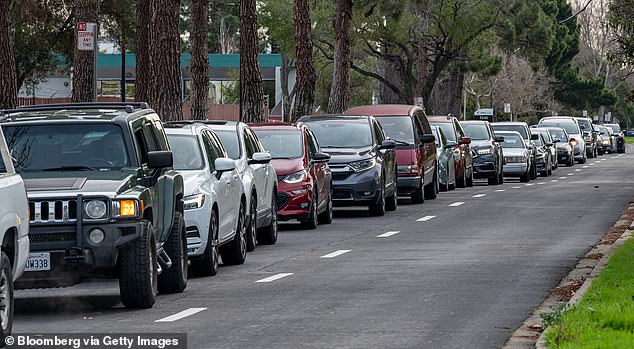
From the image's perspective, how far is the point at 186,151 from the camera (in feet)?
59.9

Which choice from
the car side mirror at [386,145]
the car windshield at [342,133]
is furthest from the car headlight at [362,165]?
the car side mirror at [386,145]

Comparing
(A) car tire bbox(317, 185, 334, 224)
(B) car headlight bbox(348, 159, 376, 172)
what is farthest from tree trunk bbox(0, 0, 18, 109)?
(A) car tire bbox(317, 185, 334, 224)

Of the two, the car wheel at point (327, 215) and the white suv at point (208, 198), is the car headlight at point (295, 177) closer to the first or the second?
the car wheel at point (327, 215)

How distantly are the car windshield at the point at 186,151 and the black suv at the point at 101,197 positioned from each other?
206 centimetres

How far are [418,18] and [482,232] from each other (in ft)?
133

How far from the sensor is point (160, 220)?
48.4ft

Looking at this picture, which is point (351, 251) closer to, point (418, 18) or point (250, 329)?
point (250, 329)

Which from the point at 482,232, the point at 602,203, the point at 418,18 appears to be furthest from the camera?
the point at 418,18

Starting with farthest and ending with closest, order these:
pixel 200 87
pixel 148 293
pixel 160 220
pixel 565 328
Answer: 1. pixel 200 87
2. pixel 160 220
3. pixel 148 293
4. pixel 565 328

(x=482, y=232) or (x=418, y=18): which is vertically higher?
(x=418, y=18)

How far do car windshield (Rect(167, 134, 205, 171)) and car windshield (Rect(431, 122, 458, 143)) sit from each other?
2240 centimetres

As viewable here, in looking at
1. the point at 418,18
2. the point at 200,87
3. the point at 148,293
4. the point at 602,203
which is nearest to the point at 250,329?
the point at 148,293

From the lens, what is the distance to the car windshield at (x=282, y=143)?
2523cm

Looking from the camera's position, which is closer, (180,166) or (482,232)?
(180,166)
